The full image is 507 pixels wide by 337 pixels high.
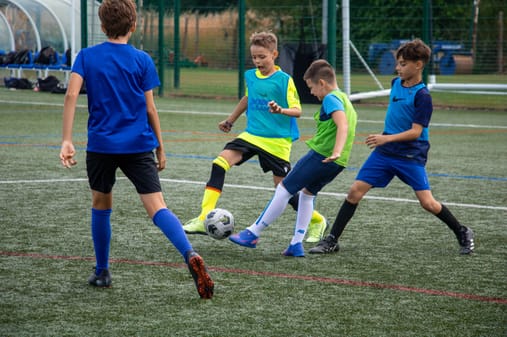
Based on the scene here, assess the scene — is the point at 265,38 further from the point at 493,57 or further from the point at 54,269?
the point at 493,57

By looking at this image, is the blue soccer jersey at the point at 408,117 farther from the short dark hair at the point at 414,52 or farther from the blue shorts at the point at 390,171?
the short dark hair at the point at 414,52

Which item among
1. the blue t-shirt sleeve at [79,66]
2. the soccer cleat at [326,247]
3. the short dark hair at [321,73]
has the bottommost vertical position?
the soccer cleat at [326,247]

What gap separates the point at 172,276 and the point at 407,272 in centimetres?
145

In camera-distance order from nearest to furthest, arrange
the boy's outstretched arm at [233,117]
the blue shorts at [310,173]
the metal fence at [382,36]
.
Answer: the blue shorts at [310,173] < the boy's outstretched arm at [233,117] < the metal fence at [382,36]

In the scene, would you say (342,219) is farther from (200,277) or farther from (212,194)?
(200,277)

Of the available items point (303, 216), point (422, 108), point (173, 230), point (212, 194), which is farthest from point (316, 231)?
point (173, 230)

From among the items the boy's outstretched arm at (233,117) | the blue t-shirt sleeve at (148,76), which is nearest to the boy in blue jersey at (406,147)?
the boy's outstretched arm at (233,117)

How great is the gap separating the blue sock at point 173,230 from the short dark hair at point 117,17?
1.00 meters

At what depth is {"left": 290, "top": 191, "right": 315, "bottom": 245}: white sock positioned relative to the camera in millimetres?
6305

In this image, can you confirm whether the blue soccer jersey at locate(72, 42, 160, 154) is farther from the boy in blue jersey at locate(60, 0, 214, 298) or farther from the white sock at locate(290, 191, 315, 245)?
the white sock at locate(290, 191, 315, 245)

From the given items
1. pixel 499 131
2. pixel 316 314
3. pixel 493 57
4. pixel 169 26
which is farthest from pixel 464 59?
pixel 316 314

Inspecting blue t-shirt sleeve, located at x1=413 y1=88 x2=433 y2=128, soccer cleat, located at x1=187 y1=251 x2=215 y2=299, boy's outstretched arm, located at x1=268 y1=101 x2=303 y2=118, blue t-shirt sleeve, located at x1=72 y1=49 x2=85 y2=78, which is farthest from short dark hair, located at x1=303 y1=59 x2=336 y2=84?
soccer cleat, located at x1=187 y1=251 x2=215 y2=299

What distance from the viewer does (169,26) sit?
2659 centimetres

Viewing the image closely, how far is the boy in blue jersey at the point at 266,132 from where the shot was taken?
6.96m
